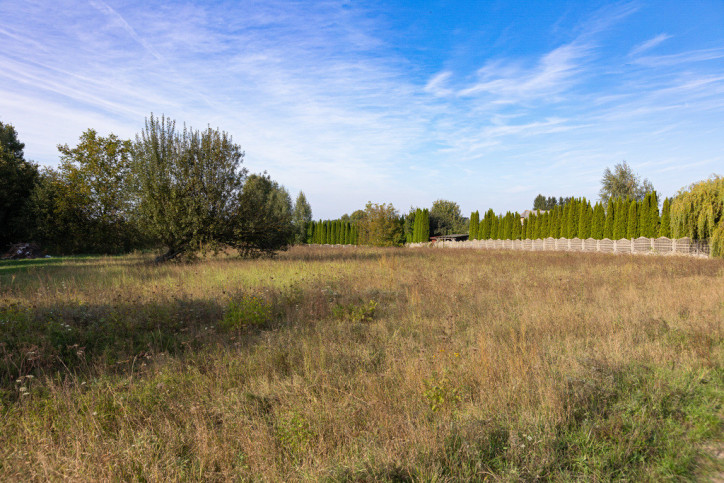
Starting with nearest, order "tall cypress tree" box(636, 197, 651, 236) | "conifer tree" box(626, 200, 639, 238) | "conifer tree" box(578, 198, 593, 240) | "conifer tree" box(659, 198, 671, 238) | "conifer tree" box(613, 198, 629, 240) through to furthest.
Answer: "conifer tree" box(659, 198, 671, 238) → "tall cypress tree" box(636, 197, 651, 236) → "conifer tree" box(626, 200, 639, 238) → "conifer tree" box(613, 198, 629, 240) → "conifer tree" box(578, 198, 593, 240)

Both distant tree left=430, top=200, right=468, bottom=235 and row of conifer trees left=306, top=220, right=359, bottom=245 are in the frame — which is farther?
distant tree left=430, top=200, right=468, bottom=235

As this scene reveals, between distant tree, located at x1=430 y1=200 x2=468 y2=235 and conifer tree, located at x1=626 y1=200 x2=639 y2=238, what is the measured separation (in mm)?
34673

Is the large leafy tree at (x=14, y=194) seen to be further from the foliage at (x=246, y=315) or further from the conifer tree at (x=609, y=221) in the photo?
the conifer tree at (x=609, y=221)

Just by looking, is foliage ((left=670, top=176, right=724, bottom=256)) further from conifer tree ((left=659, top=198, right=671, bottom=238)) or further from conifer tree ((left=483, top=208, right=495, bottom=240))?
conifer tree ((left=483, top=208, right=495, bottom=240))

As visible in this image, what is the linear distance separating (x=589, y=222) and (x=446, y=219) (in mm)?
36435

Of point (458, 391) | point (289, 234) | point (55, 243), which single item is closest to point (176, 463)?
point (458, 391)

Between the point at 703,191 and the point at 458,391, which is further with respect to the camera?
the point at 703,191

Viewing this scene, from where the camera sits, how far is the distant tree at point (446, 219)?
6212 cm

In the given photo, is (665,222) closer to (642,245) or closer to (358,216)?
(642,245)

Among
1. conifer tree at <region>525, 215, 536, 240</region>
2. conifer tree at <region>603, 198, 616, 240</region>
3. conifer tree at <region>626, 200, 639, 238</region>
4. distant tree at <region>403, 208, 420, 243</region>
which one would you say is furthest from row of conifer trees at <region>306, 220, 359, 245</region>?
conifer tree at <region>626, 200, 639, 238</region>

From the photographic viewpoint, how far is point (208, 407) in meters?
3.62

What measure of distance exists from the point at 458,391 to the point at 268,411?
1922 millimetres

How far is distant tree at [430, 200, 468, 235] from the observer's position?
62.1 metres

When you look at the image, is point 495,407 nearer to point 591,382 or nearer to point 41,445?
point 591,382
